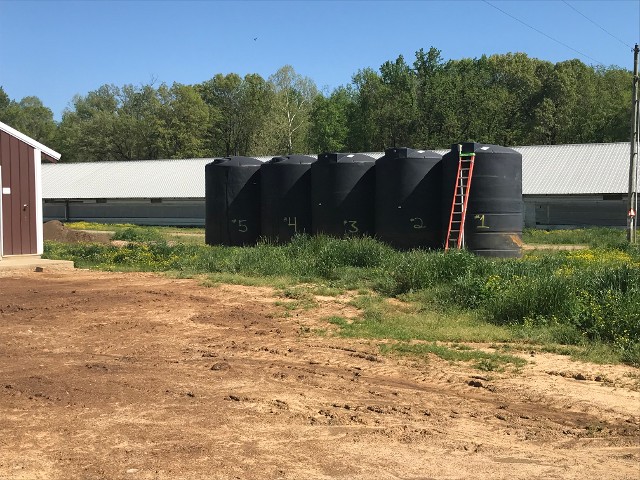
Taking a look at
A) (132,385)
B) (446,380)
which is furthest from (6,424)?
(446,380)

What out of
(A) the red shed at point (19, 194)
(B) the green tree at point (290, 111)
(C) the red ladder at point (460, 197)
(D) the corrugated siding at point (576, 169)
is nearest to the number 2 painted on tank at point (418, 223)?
(C) the red ladder at point (460, 197)

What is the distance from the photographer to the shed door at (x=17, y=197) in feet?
69.7

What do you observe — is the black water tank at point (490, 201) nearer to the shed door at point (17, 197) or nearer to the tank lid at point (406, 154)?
the tank lid at point (406, 154)

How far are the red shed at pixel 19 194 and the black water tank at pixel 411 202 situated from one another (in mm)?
10022

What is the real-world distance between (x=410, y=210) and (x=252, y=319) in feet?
35.0

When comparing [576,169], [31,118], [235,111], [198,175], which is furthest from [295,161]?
[31,118]

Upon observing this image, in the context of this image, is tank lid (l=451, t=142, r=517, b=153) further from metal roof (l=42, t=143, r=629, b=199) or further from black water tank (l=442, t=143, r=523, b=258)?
metal roof (l=42, t=143, r=629, b=199)

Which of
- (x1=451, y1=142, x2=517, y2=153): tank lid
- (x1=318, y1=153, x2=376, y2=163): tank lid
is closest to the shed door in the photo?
(x1=318, y1=153, x2=376, y2=163): tank lid

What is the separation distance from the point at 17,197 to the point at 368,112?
5986cm

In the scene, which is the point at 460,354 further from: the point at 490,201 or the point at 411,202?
the point at 411,202

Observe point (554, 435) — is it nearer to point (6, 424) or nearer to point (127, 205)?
point (6, 424)

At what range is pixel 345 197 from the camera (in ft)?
78.2

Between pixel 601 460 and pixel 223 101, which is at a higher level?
pixel 223 101

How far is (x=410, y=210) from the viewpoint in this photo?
73.6 ft
